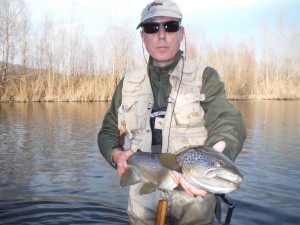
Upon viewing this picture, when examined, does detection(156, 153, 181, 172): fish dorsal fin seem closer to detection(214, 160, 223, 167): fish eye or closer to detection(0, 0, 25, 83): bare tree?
detection(214, 160, 223, 167): fish eye

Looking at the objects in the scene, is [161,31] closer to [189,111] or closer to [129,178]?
[189,111]

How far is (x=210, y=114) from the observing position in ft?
8.32

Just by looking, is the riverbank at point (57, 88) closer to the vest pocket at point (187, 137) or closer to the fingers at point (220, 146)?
the vest pocket at point (187, 137)

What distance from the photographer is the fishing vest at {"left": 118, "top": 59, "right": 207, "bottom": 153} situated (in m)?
2.59

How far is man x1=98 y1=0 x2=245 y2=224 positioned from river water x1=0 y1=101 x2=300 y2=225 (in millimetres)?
2590

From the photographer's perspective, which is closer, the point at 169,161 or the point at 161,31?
the point at 169,161

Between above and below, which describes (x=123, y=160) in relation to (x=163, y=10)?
below

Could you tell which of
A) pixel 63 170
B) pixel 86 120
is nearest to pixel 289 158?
pixel 63 170

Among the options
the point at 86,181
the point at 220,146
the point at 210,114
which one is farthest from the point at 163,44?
the point at 86,181

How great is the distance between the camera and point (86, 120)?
16.5 metres

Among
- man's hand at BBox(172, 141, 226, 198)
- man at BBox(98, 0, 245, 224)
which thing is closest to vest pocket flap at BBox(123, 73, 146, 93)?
man at BBox(98, 0, 245, 224)

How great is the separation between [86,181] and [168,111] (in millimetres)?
4708

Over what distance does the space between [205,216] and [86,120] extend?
1431cm

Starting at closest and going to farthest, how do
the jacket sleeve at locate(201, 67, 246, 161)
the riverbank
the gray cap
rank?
the jacket sleeve at locate(201, 67, 246, 161) → the gray cap → the riverbank
